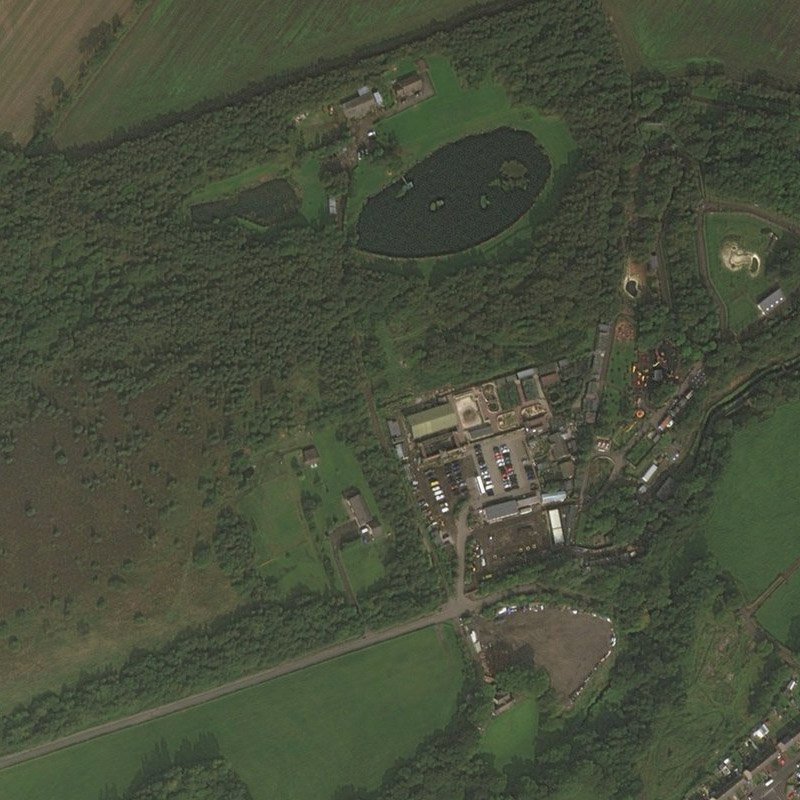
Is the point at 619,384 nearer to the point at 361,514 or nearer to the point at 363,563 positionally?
the point at 361,514

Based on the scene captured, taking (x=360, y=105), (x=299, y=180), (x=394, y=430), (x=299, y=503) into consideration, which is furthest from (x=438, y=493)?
(x=360, y=105)

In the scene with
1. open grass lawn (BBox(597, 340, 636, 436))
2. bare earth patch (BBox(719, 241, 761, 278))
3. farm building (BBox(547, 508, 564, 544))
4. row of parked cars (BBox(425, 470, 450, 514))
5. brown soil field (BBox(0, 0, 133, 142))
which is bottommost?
farm building (BBox(547, 508, 564, 544))

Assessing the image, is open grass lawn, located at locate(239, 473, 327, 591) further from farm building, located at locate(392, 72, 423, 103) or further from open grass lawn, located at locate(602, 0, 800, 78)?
open grass lawn, located at locate(602, 0, 800, 78)

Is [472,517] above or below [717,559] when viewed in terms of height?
above

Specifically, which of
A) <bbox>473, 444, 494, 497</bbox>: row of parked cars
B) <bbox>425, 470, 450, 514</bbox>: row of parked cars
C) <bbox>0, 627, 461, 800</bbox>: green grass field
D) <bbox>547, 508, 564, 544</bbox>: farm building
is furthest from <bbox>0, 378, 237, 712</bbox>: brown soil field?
<bbox>547, 508, 564, 544</bbox>: farm building

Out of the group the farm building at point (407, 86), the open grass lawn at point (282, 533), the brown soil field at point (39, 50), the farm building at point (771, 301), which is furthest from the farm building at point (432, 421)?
the brown soil field at point (39, 50)

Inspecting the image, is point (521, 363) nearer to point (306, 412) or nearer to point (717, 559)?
point (306, 412)

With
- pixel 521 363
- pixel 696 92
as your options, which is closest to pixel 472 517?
pixel 521 363
